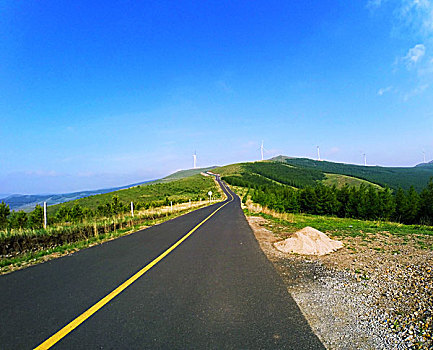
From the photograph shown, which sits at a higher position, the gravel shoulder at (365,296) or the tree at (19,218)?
the gravel shoulder at (365,296)

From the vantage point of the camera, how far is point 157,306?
3881mm

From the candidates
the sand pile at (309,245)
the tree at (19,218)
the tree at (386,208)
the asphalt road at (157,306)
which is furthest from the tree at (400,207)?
the tree at (19,218)

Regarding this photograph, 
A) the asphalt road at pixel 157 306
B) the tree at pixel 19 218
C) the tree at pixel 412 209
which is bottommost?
the tree at pixel 412 209

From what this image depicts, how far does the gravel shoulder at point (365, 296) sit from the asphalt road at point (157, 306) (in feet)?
1.16

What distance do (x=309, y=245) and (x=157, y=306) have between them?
562 cm

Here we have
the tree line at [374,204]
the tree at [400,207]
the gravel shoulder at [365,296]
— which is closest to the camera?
the gravel shoulder at [365,296]

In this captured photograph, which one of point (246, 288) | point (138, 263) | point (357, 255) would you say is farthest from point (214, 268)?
point (357, 255)

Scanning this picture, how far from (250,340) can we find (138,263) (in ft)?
14.3

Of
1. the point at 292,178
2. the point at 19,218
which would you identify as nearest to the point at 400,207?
the point at 19,218

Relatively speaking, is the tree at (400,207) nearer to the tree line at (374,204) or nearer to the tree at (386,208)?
the tree line at (374,204)

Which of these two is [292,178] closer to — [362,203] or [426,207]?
[362,203]

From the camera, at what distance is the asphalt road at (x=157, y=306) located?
2.94 meters

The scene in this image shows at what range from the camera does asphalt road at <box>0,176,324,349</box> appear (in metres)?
2.94

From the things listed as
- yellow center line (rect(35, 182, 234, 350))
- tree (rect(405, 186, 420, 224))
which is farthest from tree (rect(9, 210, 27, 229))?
tree (rect(405, 186, 420, 224))
